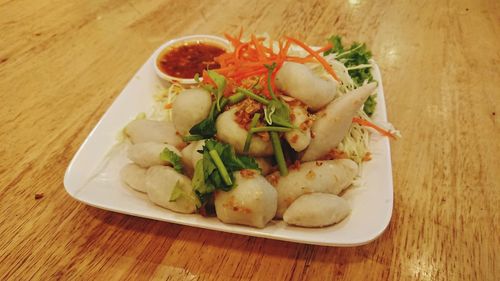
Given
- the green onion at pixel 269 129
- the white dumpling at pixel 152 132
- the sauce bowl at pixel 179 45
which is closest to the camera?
the green onion at pixel 269 129

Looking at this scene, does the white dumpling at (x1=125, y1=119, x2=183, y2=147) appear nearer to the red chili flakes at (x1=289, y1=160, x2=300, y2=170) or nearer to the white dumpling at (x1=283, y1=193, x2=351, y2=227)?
the red chili flakes at (x1=289, y1=160, x2=300, y2=170)

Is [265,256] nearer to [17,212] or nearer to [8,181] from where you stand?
[17,212]

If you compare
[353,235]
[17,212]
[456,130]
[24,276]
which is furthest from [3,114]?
[456,130]

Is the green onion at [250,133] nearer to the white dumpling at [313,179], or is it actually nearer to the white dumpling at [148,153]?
the white dumpling at [313,179]

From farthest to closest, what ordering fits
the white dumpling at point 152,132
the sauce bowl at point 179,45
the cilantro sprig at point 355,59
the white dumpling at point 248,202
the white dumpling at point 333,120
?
the sauce bowl at point 179,45 < the cilantro sprig at point 355,59 < the white dumpling at point 152,132 < the white dumpling at point 333,120 < the white dumpling at point 248,202

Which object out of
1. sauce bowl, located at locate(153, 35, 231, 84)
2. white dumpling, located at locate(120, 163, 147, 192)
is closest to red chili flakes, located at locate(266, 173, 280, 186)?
white dumpling, located at locate(120, 163, 147, 192)

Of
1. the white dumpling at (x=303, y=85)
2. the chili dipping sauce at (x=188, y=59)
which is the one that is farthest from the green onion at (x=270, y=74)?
the chili dipping sauce at (x=188, y=59)
